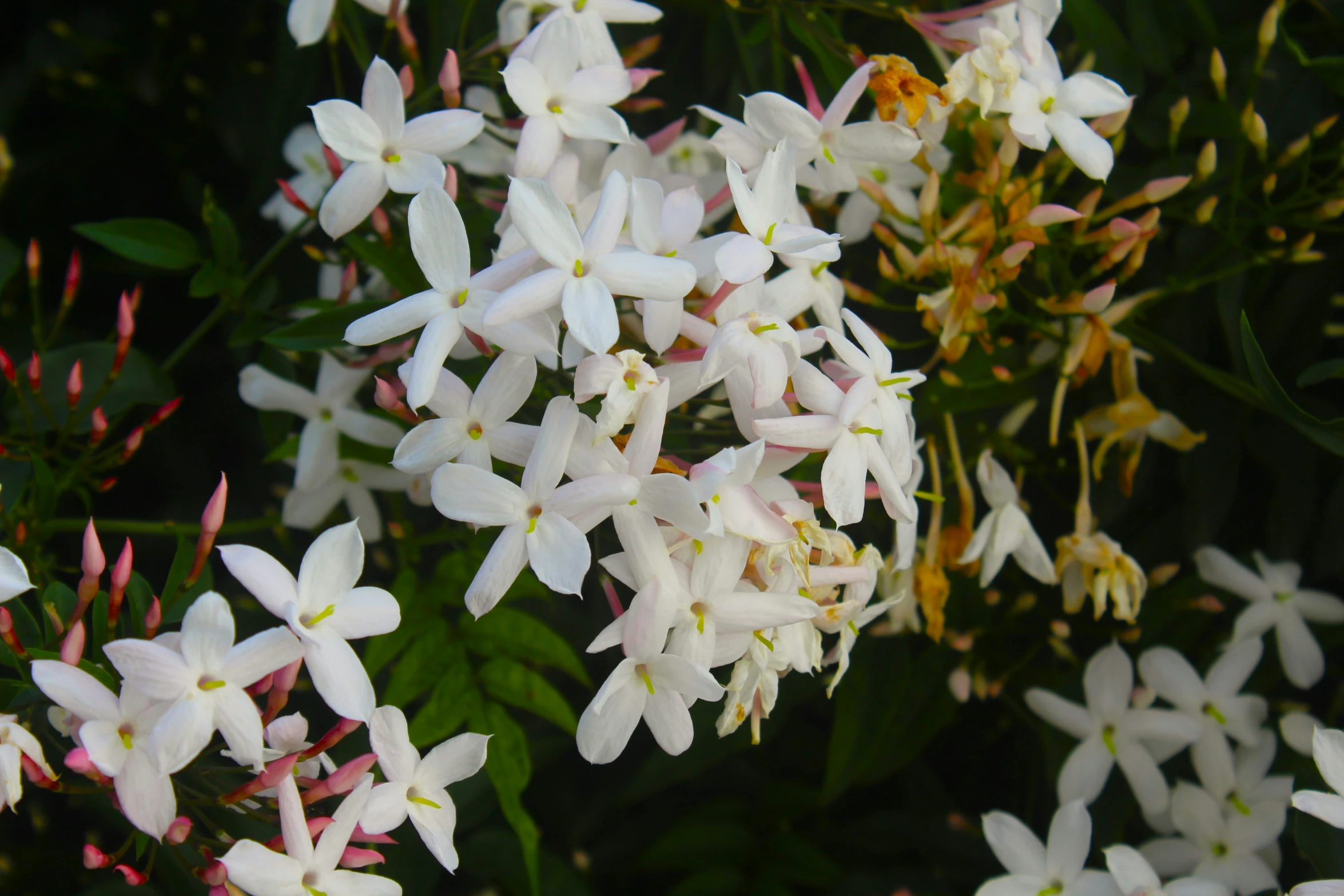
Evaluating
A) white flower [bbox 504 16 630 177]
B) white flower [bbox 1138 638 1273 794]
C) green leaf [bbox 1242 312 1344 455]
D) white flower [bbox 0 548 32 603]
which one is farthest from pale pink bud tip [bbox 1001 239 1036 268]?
white flower [bbox 0 548 32 603]

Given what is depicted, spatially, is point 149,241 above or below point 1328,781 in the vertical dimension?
above

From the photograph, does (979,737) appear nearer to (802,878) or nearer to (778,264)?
(802,878)

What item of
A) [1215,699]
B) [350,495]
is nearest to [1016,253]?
[1215,699]

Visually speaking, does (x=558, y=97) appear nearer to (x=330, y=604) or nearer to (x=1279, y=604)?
(x=330, y=604)

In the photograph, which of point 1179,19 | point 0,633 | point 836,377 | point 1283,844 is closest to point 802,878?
point 1283,844

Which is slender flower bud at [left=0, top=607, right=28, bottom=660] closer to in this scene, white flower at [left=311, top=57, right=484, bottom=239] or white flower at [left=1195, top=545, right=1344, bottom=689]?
white flower at [left=311, top=57, right=484, bottom=239]

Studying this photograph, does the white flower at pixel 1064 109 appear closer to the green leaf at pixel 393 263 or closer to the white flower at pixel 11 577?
the green leaf at pixel 393 263

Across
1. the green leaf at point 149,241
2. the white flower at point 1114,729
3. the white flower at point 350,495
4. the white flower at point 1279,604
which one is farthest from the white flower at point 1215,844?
the green leaf at point 149,241
